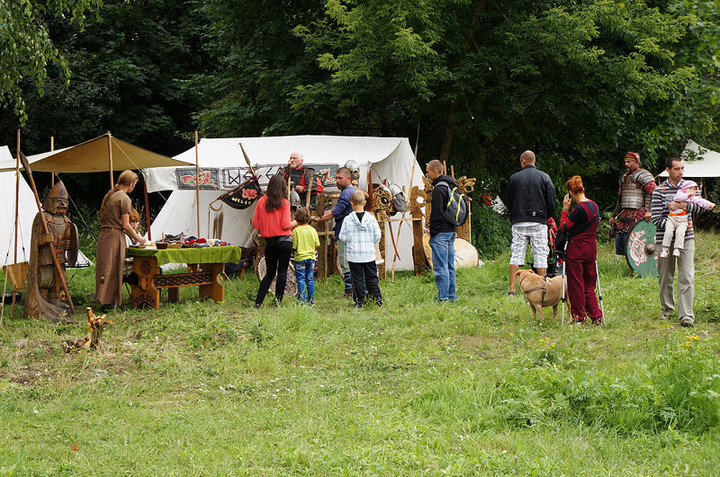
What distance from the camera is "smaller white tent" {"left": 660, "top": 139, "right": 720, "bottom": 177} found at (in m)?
21.4

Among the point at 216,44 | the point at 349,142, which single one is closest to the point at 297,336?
the point at 349,142

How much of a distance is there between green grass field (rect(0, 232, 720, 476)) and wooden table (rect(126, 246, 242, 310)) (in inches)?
35.3

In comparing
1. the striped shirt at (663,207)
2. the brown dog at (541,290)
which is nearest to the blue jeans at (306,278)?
the brown dog at (541,290)

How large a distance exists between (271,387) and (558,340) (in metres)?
2.77

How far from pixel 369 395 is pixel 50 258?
18.5ft

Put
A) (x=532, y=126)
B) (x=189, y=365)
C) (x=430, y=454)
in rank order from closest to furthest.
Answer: (x=430, y=454) → (x=189, y=365) → (x=532, y=126)

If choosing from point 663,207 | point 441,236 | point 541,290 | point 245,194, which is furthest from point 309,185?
point 663,207

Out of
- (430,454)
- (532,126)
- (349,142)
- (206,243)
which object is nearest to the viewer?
(430,454)

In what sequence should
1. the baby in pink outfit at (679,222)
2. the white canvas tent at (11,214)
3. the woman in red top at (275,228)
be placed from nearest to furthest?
the baby in pink outfit at (679,222), the woman in red top at (275,228), the white canvas tent at (11,214)

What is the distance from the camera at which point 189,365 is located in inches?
264

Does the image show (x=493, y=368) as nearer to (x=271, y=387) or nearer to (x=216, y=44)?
(x=271, y=387)

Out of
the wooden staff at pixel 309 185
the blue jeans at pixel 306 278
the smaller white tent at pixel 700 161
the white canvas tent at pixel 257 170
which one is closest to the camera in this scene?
the blue jeans at pixel 306 278

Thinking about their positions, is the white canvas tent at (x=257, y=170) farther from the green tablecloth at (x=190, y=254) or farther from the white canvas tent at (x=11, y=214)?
the green tablecloth at (x=190, y=254)

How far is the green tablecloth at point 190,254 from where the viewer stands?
9.47 meters
